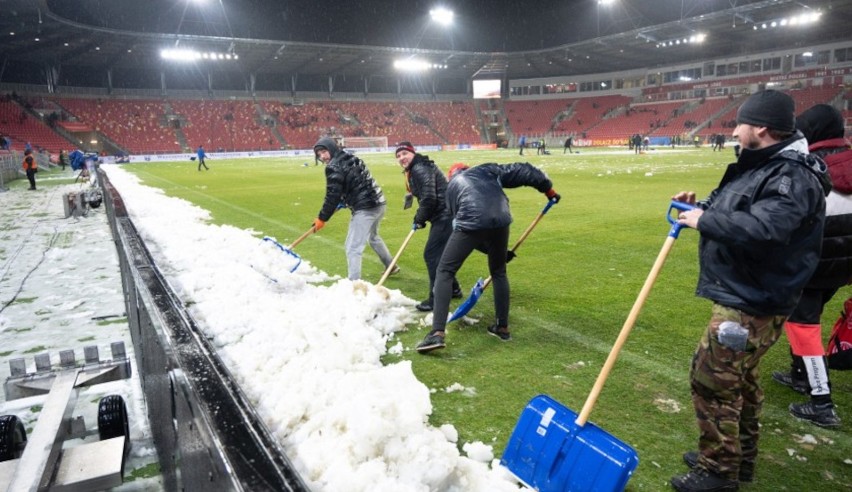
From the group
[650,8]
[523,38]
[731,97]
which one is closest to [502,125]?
[523,38]

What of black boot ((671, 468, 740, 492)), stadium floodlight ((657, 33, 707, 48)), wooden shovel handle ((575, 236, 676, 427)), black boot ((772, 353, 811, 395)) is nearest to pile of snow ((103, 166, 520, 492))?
wooden shovel handle ((575, 236, 676, 427))

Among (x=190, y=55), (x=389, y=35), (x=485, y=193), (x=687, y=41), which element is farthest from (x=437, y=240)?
(x=389, y=35)

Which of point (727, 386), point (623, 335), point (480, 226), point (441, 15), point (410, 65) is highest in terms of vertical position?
point (441, 15)

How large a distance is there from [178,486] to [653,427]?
252 cm

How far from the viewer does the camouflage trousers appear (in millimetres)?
2445

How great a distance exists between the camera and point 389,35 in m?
61.1

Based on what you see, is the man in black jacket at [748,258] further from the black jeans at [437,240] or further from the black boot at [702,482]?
the black jeans at [437,240]

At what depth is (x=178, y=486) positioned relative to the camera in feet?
7.05

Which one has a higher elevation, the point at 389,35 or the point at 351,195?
the point at 389,35

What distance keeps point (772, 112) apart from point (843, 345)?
2.07 metres

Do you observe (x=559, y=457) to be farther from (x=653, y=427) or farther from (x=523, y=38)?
(x=523, y=38)

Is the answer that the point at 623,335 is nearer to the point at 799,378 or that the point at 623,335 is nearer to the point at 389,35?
the point at 799,378

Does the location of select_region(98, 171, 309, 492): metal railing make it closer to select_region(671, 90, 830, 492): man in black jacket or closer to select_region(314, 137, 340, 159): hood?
select_region(671, 90, 830, 492): man in black jacket

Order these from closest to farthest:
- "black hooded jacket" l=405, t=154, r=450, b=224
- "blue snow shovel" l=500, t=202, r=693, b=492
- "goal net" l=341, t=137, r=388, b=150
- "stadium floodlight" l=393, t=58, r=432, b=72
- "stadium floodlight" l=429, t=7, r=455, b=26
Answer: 1. "blue snow shovel" l=500, t=202, r=693, b=492
2. "black hooded jacket" l=405, t=154, r=450, b=224
3. "goal net" l=341, t=137, r=388, b=150
4. "stadium floodlight" l=429, t=7, r=455, b=26
5. "stadium floodlight" l=393, t=58, r=432, b=72
